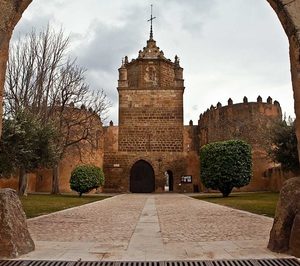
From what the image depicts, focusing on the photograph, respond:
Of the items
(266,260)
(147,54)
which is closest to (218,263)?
(266,260)

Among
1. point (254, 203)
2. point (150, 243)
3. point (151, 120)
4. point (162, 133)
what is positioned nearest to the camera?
point (150, 243)

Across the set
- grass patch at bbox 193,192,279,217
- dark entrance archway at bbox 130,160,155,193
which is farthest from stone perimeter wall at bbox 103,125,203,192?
grass patch at bbox 193,192,279,217

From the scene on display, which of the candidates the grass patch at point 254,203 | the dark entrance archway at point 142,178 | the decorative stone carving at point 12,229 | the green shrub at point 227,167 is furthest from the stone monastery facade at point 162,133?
the decorative stone carving at point 12,229

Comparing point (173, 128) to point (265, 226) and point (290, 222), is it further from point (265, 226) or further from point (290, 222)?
point (290, 222)

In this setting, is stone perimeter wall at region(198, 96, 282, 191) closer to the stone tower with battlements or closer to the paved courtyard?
the stone tower with battlements

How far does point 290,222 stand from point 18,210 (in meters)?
2.94

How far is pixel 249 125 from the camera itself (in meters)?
31.8

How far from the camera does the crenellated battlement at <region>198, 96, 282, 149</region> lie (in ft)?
104

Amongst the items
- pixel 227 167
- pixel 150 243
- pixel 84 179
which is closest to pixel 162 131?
pixel 84 179

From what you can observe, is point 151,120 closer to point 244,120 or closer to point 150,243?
point 244,120

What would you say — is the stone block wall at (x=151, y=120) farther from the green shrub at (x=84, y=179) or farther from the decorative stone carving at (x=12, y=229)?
the decorative stone carving at (x=12, y=229)

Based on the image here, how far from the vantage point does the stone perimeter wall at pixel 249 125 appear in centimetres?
3083

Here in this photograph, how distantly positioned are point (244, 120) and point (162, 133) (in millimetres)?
7626

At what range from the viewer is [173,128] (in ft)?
111
